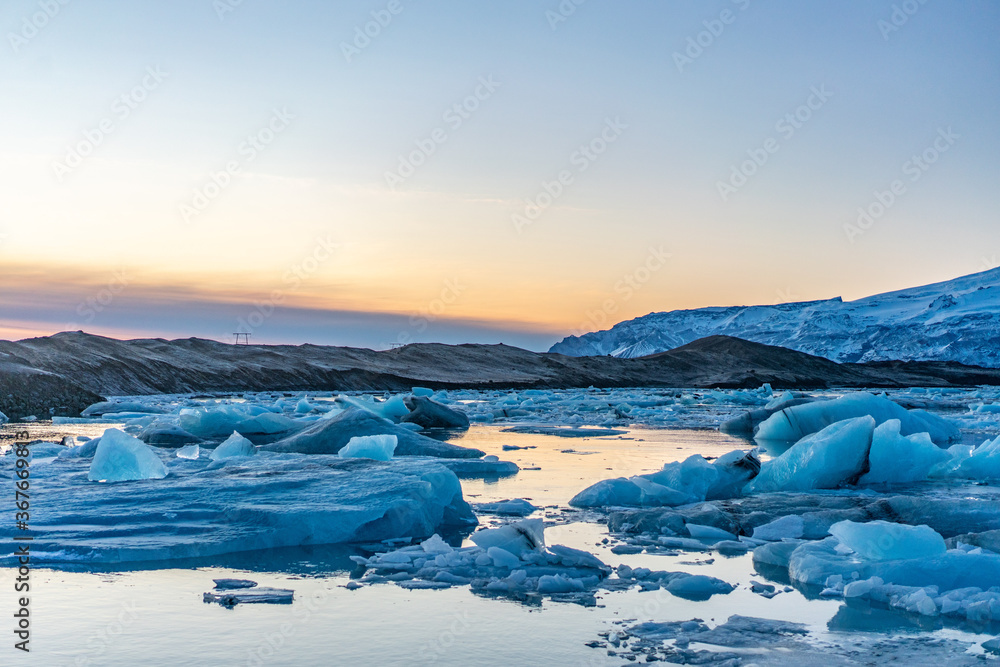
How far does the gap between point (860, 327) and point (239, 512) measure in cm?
10219

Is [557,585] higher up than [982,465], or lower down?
lower down

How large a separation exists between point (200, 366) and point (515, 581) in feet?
126

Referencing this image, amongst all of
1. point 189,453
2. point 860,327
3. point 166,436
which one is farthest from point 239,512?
point 860,327

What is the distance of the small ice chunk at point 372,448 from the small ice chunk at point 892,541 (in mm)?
4460

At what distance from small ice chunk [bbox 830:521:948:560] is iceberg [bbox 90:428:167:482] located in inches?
211

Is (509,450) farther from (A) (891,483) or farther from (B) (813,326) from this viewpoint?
(B) (813,326)

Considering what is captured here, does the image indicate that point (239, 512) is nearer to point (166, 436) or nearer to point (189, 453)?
point (189, 453)

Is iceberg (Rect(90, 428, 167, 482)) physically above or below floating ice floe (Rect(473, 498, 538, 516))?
above

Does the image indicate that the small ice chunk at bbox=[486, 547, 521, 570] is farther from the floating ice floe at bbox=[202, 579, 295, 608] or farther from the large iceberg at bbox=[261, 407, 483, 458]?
the large iceberg at bbox=[261, 407, 483, 458]

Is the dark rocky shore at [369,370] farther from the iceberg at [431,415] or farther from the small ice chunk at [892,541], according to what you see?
the small ice chunk at [892,541]

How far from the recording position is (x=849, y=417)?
12258 millimetres

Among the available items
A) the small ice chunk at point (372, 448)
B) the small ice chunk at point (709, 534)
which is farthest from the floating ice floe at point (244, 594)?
the small ice chunk at point (372, 448)

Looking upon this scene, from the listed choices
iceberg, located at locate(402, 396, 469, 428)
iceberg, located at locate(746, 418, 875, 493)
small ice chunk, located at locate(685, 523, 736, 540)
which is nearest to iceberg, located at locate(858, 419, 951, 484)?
iceberg, located at locate(746, 418, 875, 493)

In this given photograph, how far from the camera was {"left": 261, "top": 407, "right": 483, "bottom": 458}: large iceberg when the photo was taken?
30.7 feet
